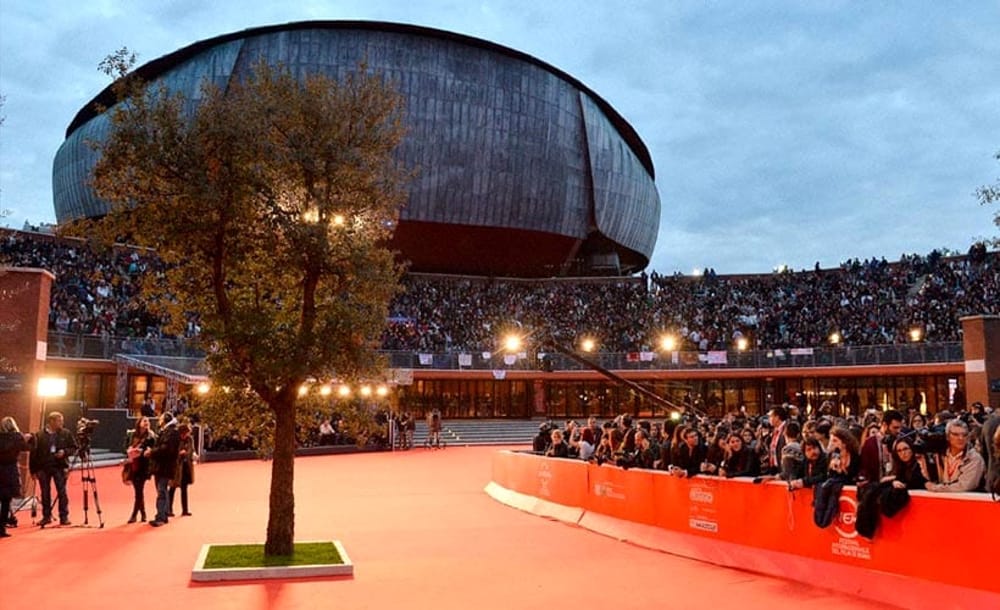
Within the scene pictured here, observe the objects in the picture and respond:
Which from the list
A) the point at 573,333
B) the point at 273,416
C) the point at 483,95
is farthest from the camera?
the point at 483,95

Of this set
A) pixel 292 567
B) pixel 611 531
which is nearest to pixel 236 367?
pixel 292 567

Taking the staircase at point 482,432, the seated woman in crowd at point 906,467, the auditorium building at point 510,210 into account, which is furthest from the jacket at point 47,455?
the staircase at point 482,432

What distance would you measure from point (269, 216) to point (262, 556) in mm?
4303

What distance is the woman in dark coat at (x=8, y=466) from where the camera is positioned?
1205 cm

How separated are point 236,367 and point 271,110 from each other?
3.21 metres

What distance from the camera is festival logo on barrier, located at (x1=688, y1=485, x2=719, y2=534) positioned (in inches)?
419

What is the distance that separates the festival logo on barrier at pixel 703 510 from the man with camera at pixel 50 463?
9874 millimetres

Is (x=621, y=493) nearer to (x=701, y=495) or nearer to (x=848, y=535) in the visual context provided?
(x=701, y=495)

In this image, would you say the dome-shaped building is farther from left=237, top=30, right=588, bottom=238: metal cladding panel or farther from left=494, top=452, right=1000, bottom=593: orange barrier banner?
left=494, top=452, right=1000, bottom=593: orange barrier banner

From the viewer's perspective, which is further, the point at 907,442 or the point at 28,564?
the point at 28,564

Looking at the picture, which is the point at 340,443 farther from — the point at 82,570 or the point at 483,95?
the point at 483,95

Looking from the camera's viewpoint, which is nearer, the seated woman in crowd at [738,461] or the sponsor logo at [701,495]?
the seated woman in crowd at [738,461]

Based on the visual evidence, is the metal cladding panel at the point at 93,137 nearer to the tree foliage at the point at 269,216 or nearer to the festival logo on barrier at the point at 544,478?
the festival logo on barrier at the point at 544,478

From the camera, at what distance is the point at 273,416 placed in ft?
36.1
